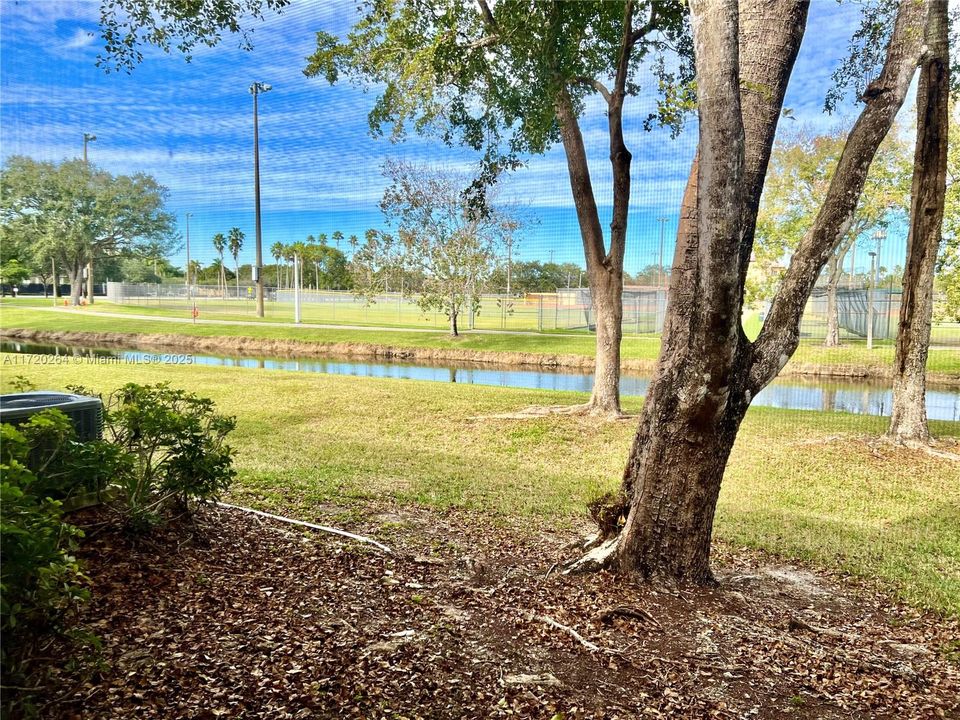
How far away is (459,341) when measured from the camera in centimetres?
834

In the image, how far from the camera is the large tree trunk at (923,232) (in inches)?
124

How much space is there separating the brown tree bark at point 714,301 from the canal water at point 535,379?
326 centimetres

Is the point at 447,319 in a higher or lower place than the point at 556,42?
lower

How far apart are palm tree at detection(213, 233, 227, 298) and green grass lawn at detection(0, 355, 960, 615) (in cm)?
73

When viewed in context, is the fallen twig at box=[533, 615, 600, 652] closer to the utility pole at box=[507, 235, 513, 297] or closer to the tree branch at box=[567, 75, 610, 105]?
the tree branch at box=[567, 75, 610, 105]

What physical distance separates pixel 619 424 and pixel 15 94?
338 cm

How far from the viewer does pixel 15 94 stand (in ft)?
5.21

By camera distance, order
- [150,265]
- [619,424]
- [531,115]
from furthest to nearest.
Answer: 1. [619,424]
2. [531,115]
3. [150,265]

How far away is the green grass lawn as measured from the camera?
2176mm

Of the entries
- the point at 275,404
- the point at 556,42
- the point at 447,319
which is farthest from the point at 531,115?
the point at 447,319

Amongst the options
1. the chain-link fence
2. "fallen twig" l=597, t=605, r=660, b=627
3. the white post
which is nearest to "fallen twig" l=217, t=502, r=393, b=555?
"fallen twig" l=597, t=605, r=660, b=627

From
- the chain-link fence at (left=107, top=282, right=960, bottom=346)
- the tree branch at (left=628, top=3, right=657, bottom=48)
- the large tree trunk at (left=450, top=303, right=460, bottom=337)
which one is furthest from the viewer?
the large tree trunk at (left=450, top=303, right=460, bottom=337)


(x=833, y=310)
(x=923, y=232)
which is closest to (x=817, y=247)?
(x=923, y=232)

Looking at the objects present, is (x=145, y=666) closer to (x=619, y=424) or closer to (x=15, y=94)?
(x=15, y=94)
